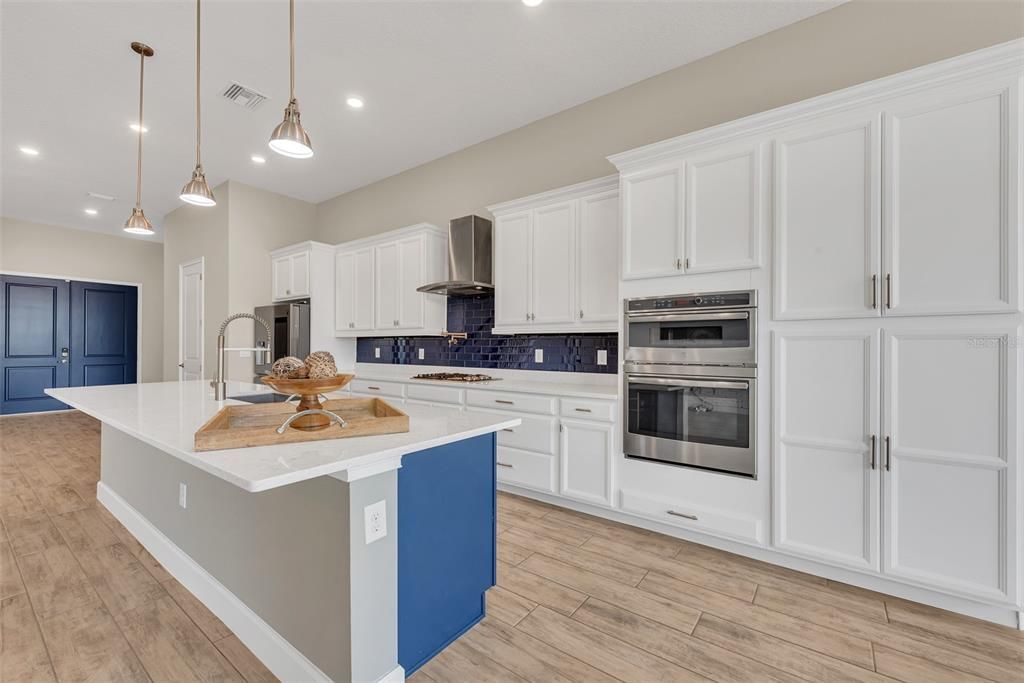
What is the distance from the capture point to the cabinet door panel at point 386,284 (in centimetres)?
452

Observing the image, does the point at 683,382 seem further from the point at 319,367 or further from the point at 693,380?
the point at 319,367

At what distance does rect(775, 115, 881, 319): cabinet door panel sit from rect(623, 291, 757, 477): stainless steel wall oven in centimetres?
24

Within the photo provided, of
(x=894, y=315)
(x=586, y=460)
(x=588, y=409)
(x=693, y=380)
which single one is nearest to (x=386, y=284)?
(x=588, y=409)

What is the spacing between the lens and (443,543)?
1637 mm

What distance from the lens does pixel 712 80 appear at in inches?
117

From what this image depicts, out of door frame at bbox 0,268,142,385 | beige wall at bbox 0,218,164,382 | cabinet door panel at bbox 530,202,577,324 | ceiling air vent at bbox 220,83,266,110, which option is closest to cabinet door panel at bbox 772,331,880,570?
cabinet door panel at bbox 530,202,577,324

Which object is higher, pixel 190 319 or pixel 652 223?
pixel 652 223

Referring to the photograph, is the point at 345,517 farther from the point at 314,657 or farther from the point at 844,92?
the point at 844,92

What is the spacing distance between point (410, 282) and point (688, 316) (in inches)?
110

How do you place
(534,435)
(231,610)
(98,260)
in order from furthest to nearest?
(98,260)
(534,435)
(231,610)

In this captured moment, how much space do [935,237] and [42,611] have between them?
14.1 ft

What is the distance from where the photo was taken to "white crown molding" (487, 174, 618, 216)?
311 centimetres

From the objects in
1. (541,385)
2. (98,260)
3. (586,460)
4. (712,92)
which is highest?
(712,92)

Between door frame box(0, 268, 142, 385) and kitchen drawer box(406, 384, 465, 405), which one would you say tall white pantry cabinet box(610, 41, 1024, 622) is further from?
door frame box(0, 268, 142, 385)
